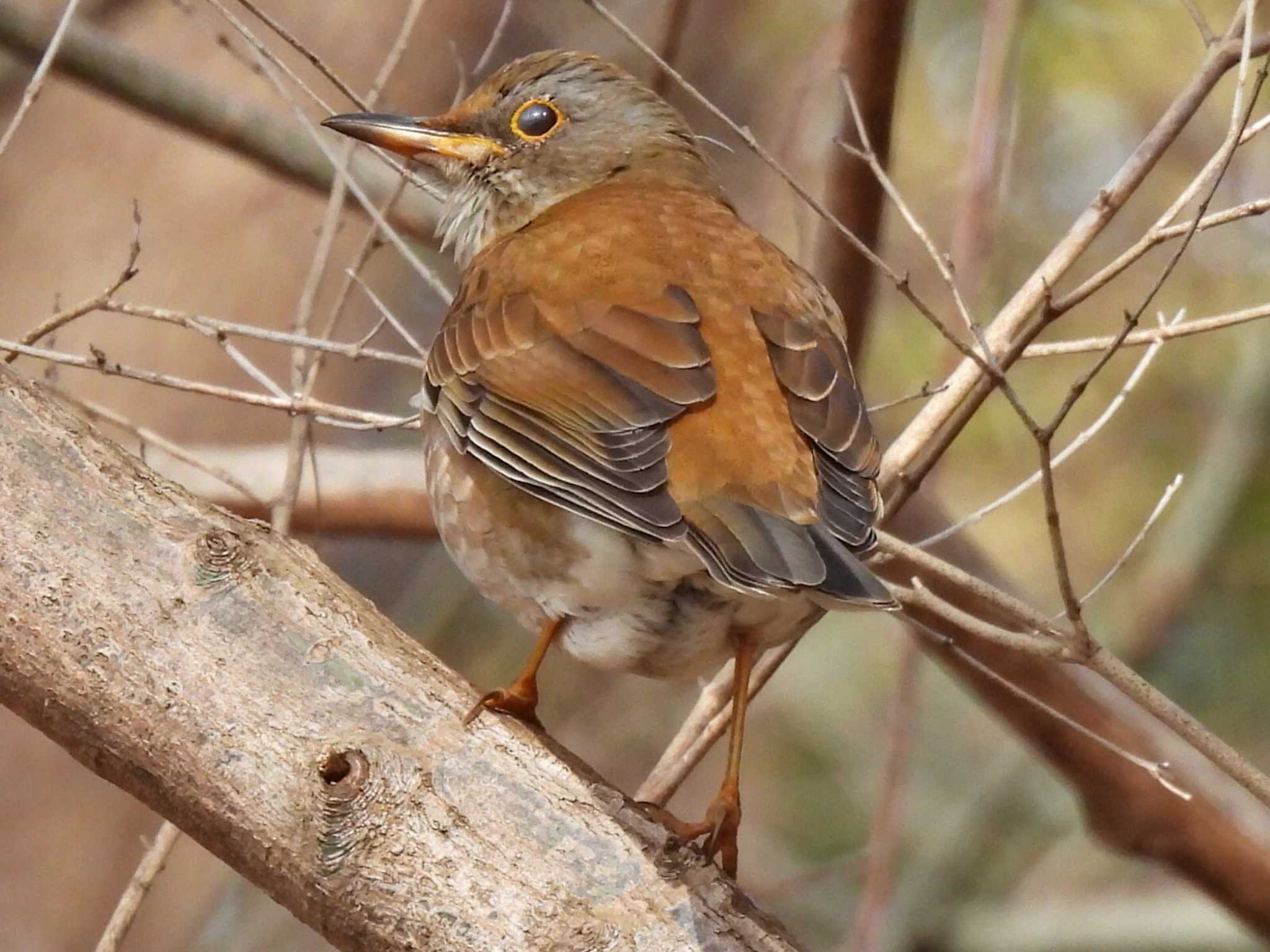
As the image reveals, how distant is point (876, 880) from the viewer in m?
5.04

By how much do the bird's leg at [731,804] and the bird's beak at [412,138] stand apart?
5.40 ft

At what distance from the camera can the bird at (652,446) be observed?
3004mm

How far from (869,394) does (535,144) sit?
3007 mm

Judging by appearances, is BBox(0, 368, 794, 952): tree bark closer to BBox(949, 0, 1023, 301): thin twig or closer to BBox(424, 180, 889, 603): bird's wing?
BBox(424, 180, 889, 603): bird's wing

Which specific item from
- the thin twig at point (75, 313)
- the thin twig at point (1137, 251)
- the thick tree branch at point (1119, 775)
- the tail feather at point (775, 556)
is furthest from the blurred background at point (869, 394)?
the tail feather at point (775, 556)

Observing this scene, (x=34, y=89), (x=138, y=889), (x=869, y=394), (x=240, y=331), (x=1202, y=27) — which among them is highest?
(x=1202, y=27)

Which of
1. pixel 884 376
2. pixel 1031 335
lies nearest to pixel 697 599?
pixel 1031 335

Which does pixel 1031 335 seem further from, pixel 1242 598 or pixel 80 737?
pixel 1242 598

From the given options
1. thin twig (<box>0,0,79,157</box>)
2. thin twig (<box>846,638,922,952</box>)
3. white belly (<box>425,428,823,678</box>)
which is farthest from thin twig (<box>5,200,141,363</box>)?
thin twig (<box>846,638,922,952</box>)

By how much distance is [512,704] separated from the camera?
10.2ft

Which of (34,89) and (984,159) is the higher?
(984,159)

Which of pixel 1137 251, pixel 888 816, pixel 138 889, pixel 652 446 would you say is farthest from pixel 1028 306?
pixel 138 889

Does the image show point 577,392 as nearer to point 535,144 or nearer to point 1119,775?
point 535,144

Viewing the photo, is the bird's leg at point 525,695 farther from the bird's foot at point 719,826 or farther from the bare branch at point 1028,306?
the bare branch at point 1028,306
